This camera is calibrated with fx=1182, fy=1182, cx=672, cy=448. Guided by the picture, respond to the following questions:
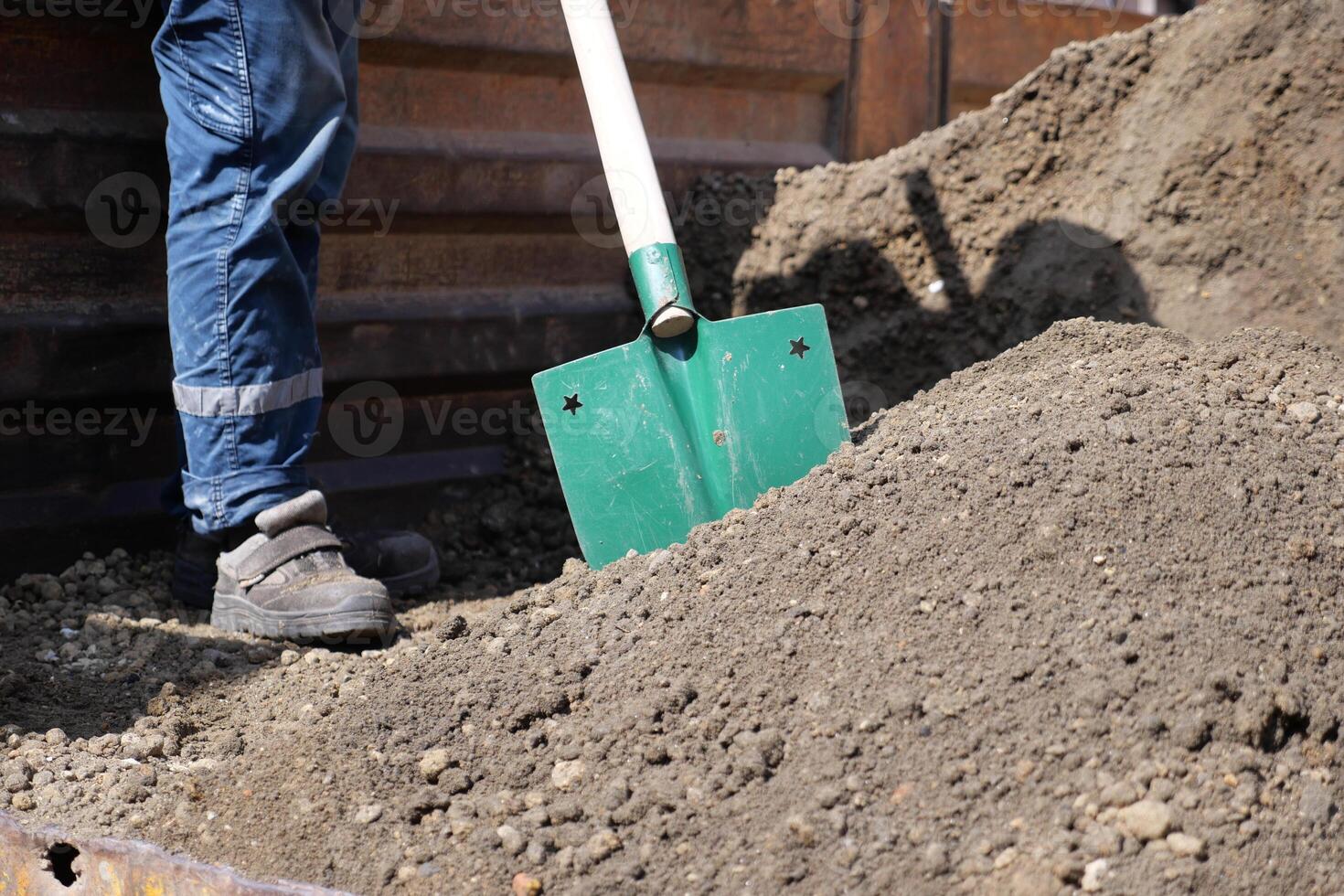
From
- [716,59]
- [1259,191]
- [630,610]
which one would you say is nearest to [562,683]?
[630,610]

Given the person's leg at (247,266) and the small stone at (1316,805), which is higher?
the person's leg at (247,266)

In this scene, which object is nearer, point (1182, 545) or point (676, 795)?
point (676, 795)

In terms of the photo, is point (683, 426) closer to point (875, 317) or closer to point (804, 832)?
point (804, 832)

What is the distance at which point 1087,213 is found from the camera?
276cm

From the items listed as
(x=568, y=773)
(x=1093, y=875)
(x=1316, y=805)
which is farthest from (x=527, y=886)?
(x=1316, y=805)

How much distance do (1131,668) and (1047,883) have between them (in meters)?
0.29

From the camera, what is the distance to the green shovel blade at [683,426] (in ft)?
6.40

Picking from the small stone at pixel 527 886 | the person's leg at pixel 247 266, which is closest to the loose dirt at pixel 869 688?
the small stone at pixel 527 886

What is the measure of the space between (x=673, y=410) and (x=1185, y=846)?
43.2 inches

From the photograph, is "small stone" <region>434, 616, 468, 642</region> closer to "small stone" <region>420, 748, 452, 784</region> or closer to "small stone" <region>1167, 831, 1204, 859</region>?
"small stone" <region>420, 748, 452, 784</region>

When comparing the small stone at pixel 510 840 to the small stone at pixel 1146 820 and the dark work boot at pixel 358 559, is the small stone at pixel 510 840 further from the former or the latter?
the dark work boot at pixel 358 559

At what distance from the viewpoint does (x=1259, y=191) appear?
8.33 feet

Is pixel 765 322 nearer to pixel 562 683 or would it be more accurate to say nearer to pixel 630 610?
pixel 630 610

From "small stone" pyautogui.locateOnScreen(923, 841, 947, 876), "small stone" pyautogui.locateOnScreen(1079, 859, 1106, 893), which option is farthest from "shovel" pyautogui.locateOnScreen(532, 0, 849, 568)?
"small stone" pyautogui.locateOnScreen(1079, 859, 1106, 893)
